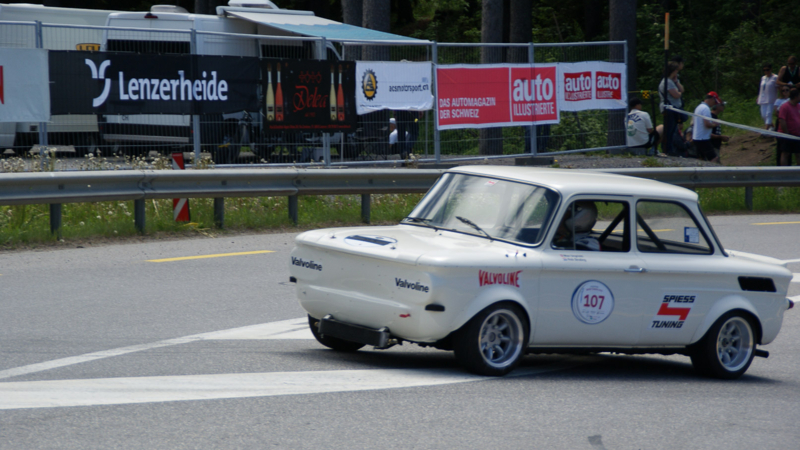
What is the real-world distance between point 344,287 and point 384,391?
2.73 feet

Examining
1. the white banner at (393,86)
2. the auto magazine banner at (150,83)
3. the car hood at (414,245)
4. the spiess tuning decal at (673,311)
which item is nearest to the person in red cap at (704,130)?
the white banner at (393,86)

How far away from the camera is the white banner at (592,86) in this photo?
20.3 metres

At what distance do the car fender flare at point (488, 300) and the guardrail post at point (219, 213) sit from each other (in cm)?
738

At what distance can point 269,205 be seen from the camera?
14344 mm

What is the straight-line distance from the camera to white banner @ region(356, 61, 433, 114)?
56.6 ft

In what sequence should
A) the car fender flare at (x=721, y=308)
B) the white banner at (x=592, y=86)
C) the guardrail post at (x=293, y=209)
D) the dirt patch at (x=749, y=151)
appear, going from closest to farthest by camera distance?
1. the car fender flare at (x=721, y=308)
2. the guardrail post at (x=293, y=209)
3. the white banner at (x=592, y=86)
4. the dirt patch at (x=749, y=151)

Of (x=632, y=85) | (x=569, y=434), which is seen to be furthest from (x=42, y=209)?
(x=632, y=85)

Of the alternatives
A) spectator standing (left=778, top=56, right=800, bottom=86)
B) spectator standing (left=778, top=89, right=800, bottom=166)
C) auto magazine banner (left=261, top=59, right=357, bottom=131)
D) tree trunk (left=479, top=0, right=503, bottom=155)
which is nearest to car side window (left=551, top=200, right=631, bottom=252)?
auto magazine banner (left=261, top=59, right=357, bottom=131)

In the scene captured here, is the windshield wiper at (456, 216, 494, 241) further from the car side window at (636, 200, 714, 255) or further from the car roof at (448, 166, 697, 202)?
the car side window at (636, 200, 714, 255)

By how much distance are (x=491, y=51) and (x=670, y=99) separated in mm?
4300

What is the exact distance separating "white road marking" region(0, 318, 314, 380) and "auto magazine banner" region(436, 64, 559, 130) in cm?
1110

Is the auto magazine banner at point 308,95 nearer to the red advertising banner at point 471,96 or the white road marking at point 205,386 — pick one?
the red advertising banner at point 471,96

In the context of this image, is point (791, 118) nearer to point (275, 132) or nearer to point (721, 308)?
point (275, 132)

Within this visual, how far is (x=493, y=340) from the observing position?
6.08 meters
